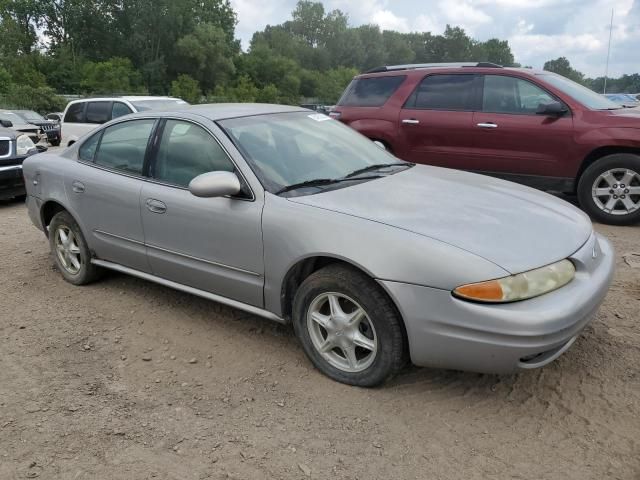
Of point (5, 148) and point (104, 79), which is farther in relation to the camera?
point (104, 79)

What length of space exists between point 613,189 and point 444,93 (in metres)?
2.32

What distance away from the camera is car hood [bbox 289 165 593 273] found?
2744 millimetres

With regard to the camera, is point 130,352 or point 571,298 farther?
point 130,352

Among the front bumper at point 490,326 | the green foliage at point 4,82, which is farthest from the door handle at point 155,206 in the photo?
the green foliage at point 4,82

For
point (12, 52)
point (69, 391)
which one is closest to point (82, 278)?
point (69, 391)

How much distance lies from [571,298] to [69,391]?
2648 mm

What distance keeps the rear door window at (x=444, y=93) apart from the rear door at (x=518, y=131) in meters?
0.20

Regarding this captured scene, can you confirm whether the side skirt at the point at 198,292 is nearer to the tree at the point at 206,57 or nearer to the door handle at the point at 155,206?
the door handle at the point at 155,206

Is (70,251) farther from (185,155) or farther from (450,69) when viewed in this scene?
(450,69)

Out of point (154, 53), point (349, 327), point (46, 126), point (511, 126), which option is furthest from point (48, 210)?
point (154, 53)

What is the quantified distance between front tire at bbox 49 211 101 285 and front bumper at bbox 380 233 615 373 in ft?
9.22

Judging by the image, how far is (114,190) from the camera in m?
4.07

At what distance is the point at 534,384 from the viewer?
9.95 feet

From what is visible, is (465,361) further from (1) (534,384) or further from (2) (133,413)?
(2) (133,413)
